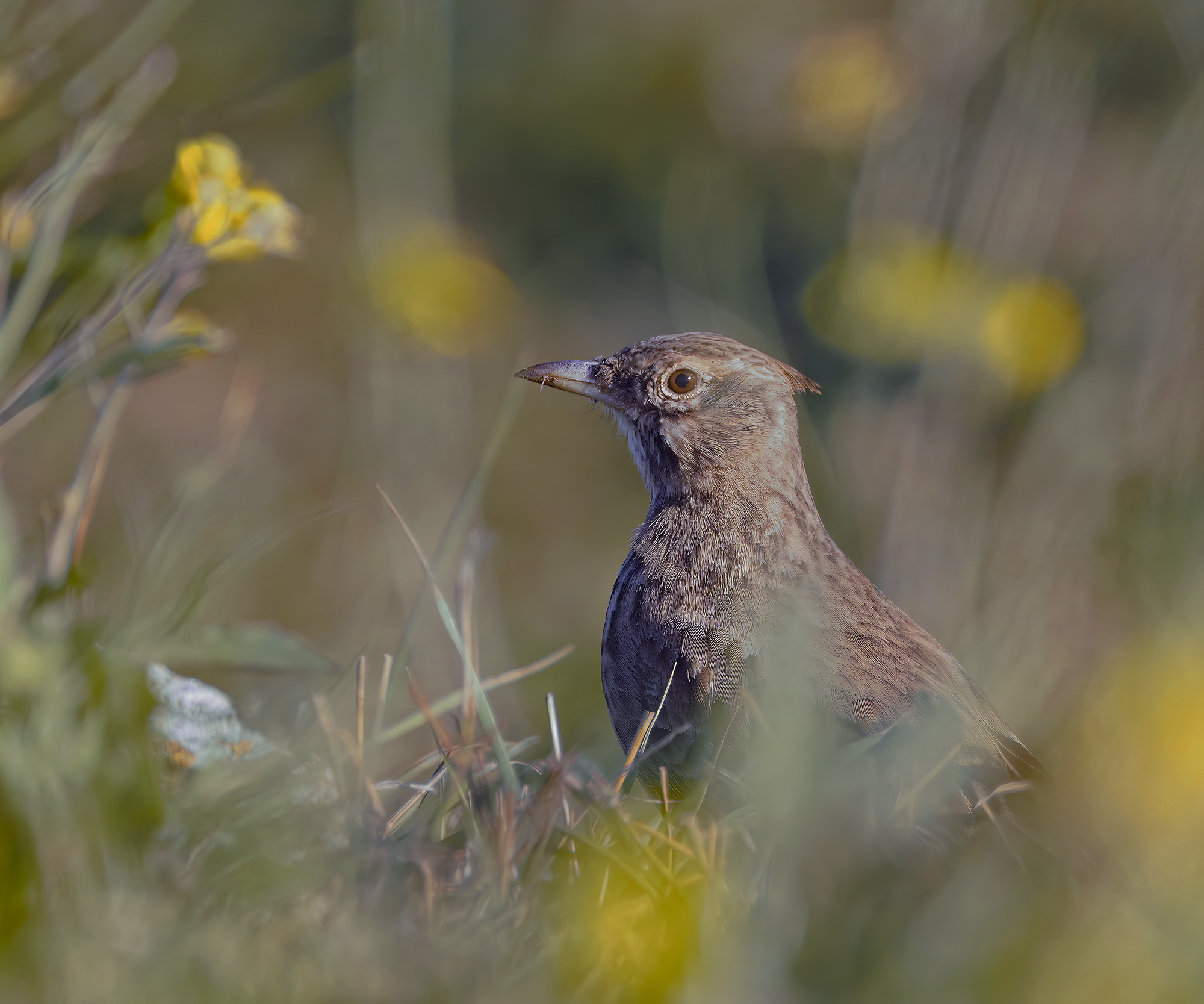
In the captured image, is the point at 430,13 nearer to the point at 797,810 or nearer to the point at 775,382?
the point at 775,382

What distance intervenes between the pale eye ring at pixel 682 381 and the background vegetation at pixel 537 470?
73cm

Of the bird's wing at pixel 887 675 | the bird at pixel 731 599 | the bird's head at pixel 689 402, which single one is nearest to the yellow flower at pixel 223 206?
the bird at pixel 731 599

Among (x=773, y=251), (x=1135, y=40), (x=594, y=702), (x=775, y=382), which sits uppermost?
(x=1135, y=40)

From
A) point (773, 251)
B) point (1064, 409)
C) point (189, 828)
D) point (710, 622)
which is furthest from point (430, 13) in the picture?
point (189, 828)

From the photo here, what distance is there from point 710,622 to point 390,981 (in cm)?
147

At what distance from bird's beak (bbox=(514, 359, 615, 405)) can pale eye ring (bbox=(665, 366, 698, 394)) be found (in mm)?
174

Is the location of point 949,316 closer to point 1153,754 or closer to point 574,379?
point 574,379

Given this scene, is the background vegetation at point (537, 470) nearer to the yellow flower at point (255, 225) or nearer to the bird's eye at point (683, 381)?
the yellow flower at point (255, 225)

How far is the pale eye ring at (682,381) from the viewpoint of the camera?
10.5ft

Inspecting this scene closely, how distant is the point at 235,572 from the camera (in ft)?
6.50

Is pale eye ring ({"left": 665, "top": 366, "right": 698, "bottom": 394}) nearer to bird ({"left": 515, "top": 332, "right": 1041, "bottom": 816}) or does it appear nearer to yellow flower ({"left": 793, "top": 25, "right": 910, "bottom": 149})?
bird ({"left": 515, "top": 332, "right": 1041, "bottom": 816})

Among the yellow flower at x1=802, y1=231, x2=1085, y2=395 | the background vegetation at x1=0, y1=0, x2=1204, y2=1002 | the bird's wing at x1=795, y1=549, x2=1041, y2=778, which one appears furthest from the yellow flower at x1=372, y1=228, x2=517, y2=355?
the bird's wing at x1=795, y1=549, x2=1041, y2=778

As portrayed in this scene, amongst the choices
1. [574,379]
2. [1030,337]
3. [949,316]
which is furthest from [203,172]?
[1030,337]

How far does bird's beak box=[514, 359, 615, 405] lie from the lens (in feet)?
10.5
